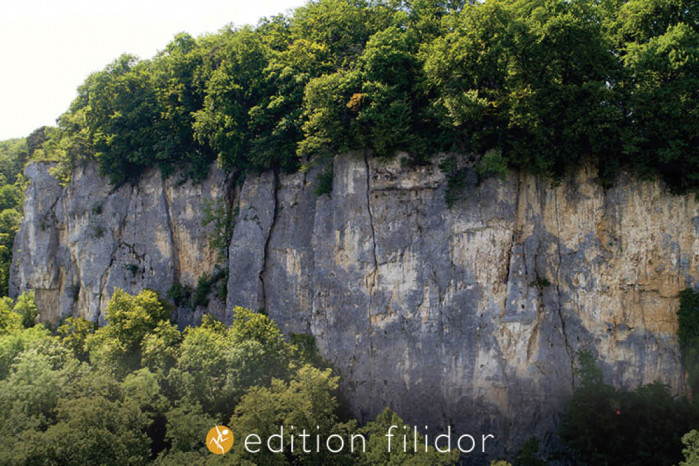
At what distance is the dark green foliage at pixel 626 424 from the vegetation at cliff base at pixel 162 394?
4936mm

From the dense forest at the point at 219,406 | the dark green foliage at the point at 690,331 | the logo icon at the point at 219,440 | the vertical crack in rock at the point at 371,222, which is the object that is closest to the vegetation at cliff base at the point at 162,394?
the dense forest at the point at 219,406

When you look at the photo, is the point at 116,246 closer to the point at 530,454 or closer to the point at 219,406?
the point at 219,406

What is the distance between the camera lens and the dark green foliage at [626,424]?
53.3ft

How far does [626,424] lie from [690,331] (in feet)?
12.7

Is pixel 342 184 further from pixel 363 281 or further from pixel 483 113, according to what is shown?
pixel 483 113

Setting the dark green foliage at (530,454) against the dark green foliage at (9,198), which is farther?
the dark green foliage at (9,198)

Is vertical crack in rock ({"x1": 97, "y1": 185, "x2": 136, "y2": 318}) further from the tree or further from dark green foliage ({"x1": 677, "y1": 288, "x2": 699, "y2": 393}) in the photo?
dark green foliage ({"x1": 677, "y1": 288, "x2": 699, "y2": 393})

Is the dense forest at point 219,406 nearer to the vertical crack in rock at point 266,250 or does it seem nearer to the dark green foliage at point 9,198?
the vertical crack in rock at point 266,250

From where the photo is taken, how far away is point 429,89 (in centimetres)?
1944

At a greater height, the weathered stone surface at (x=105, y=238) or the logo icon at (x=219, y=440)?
the weathered stone surface at (x=105, y=238)

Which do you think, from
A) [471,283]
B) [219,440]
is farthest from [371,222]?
[219,440]

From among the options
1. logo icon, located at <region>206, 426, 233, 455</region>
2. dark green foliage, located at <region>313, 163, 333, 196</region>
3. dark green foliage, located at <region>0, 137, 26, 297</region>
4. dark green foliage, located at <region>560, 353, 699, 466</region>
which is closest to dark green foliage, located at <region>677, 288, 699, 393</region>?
dark green foliage, located at <region>560, 353, 699, 466</region>

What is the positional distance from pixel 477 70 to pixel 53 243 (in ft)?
92.4

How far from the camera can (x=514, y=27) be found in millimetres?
17484
